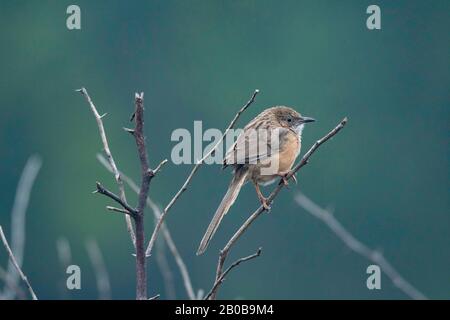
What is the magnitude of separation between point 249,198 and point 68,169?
7603 millimetres

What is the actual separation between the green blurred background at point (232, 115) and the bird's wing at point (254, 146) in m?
15.0

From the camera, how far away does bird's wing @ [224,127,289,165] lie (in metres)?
6.44

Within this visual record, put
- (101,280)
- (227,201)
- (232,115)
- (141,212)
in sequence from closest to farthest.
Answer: (141,212) < (101,280) < (227,201) < (232,115)

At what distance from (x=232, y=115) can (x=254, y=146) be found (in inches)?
743

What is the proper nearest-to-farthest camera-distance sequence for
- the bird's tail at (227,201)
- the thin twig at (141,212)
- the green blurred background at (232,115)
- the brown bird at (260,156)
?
the thin twig at (141,212)
the bird's tail at (227,201)
the brown bird at (260,156)
the green blurred background at (232,115)

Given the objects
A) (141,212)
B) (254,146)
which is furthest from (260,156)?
(141,212)

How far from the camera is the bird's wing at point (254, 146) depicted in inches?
254

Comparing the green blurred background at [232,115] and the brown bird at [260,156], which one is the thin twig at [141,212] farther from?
the green blurred background at [232,115]

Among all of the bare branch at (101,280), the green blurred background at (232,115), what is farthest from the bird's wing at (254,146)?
the green blurred background at (232,115)

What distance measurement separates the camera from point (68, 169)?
28.3 m

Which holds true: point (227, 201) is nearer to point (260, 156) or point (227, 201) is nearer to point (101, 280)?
point (260, 156)

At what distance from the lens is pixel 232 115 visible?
83.5 ft
